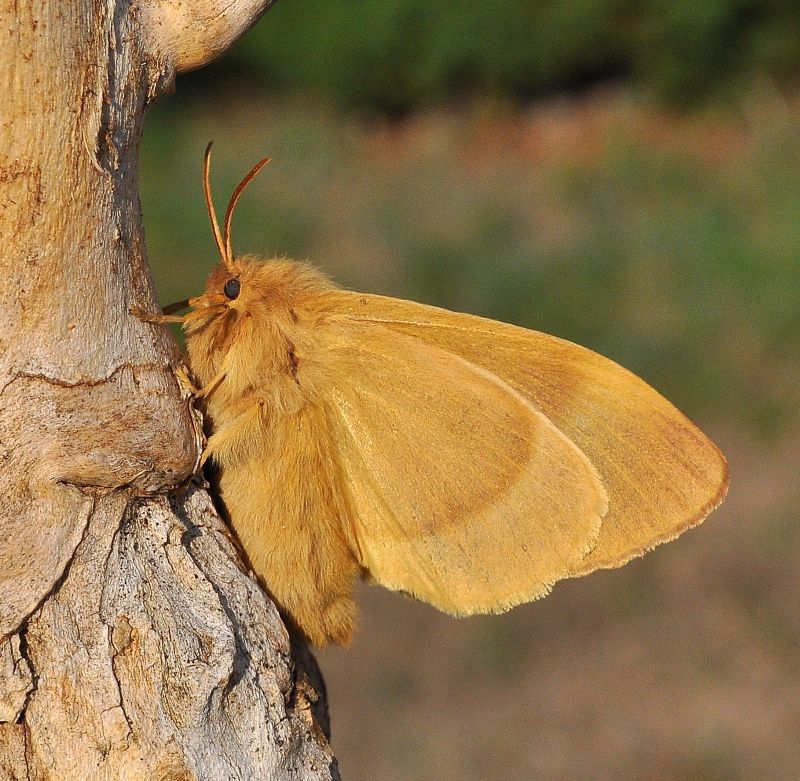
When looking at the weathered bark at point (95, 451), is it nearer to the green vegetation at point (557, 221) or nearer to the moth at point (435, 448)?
the moth at point (435, 448)

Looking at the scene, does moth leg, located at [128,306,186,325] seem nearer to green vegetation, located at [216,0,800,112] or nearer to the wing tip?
the wing tip

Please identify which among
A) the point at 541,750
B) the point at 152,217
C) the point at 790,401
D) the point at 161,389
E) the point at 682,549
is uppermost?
the point at 161,389

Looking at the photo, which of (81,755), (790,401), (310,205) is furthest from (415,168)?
(81,755)

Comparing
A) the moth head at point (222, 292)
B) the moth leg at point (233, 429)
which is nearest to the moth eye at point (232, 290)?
the moth head at point (222, 292)

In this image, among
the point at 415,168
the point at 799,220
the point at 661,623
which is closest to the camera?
the point at 661,623

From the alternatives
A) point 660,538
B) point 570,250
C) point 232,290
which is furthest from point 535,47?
point 660,538

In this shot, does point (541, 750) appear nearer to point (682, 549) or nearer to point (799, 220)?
point (682, 549)

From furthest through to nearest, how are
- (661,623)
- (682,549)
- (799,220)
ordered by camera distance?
(799,220), (682,549), (661,623)

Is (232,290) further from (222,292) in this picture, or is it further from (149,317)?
(149,317)
